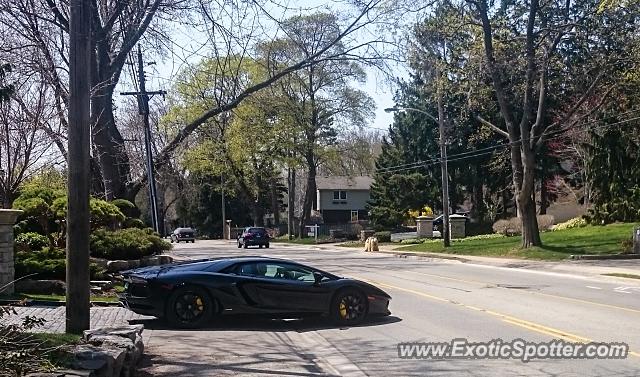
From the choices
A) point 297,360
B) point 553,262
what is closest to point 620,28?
point 553,262

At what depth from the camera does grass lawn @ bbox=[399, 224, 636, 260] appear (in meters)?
32.5

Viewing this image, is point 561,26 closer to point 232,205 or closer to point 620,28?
point 620,28

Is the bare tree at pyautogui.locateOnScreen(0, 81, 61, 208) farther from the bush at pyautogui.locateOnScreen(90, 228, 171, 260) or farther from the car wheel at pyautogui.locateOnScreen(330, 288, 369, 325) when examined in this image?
the car wheel at pyautogui.locateOnScreen(330, 288, 369, 325)

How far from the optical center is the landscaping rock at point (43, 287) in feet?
52.2

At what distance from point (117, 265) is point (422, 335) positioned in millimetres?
10365

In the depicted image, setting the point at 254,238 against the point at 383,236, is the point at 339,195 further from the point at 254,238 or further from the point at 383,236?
the point at 383,236

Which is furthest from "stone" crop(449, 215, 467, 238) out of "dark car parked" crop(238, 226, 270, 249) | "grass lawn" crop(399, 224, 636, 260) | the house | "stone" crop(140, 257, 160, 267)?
the house

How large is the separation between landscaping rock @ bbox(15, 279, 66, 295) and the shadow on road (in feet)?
11.3

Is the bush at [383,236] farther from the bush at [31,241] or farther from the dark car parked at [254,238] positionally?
the bush at [31,241]

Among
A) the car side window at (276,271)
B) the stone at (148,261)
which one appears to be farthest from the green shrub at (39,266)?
the car side window at (276,271)

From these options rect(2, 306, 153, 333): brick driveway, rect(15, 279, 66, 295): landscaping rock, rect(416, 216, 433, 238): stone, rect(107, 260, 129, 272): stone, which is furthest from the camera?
rect(416, 216, 433, 238): stone

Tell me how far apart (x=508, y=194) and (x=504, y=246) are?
1021 inches

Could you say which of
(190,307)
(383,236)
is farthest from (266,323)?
(383,236)

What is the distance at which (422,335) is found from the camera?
11938 millimetres
